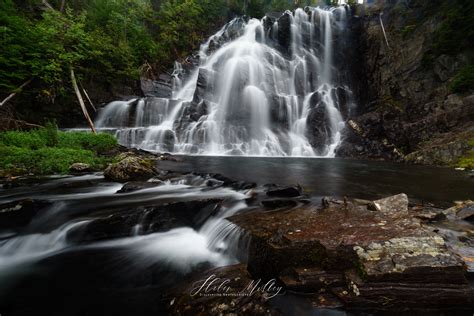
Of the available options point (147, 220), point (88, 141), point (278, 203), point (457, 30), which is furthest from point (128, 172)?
point (457, 30)

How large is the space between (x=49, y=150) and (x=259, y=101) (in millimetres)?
16595

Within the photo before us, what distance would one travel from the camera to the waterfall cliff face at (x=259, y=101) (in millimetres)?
19688

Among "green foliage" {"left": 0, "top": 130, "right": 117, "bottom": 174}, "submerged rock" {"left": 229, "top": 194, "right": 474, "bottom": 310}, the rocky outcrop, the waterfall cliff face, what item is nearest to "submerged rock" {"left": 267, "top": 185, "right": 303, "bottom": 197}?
"submerged rock" {"left": 229, "top": 194, "right": 474, "bottom": 310}

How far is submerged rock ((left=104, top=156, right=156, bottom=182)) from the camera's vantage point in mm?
8297

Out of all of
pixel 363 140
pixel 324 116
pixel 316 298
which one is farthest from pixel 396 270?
pixel 324 116

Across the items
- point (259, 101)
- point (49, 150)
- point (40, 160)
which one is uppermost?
point (259, 101)

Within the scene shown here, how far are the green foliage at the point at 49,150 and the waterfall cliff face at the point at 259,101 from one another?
474 centimetres

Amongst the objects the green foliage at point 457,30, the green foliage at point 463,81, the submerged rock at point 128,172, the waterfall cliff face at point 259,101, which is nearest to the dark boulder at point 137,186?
the submerged rock at point 128,172

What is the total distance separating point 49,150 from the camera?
34.6 ft

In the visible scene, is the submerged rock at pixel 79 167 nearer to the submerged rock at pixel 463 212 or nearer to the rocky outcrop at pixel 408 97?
the submerged rock at pixel 463 212

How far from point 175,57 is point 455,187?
31114 mm

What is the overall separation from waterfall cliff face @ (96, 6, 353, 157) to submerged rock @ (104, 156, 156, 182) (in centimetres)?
966

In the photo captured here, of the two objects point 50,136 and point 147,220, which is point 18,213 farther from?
point 50,136

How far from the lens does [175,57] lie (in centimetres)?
3175
